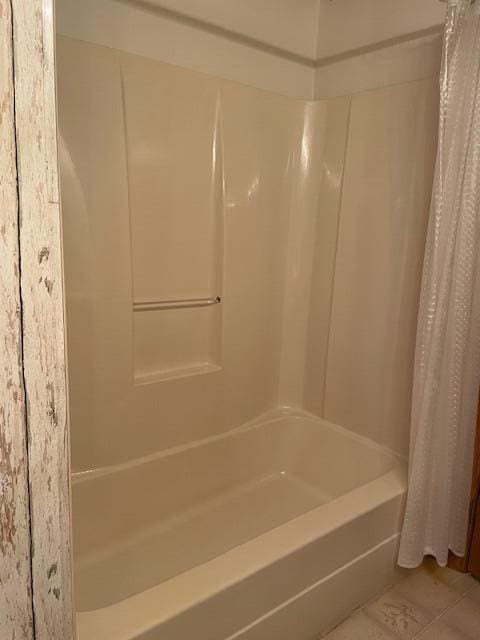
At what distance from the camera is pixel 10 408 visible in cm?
52

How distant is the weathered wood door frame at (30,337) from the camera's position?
19.4 inches

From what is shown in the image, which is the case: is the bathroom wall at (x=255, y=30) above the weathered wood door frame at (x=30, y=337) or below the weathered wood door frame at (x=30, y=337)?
above

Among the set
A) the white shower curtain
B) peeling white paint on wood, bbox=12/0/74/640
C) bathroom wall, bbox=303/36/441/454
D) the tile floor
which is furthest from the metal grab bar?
the tile floor

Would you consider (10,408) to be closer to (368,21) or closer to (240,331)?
(240,331)

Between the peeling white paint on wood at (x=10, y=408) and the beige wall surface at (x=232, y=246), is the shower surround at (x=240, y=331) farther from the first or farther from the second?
the peeling white paint on wood at (x=10, y=408)

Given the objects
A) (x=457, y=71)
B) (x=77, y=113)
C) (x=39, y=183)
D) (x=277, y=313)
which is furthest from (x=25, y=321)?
(x=277, y=313)

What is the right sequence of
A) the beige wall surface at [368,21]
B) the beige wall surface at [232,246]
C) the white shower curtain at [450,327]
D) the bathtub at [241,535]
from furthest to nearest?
1. the beige wall surface at [368,21]
2. the beige wall surface at [232,246]
3. the white shower curtain at [450,327]
4. the bathtub at [241,535]

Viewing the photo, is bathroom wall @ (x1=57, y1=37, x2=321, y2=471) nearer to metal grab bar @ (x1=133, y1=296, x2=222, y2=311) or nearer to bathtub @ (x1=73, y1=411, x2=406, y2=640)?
metal grab bar @ (x1=133, y1=296, x2=222, y2=311)

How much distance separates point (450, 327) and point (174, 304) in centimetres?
104

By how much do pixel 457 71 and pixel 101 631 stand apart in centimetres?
188

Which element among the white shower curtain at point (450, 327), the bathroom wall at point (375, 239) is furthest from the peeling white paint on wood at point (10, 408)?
the bathroom wall at point (375, 239)

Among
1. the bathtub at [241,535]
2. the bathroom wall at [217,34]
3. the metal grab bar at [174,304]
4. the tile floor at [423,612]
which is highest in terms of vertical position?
the bathroom wall at [217,34]

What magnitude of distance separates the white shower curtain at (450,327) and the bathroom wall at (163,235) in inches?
29.8

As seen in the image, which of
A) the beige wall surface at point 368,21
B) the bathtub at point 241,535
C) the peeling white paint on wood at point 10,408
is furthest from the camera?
the beige wall surface at point 368,21
